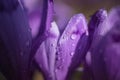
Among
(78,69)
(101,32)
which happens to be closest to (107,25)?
(101,32)

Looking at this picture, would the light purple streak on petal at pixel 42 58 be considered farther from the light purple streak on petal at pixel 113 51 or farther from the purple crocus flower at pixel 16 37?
the light purple streak on petal at pixel 113 51

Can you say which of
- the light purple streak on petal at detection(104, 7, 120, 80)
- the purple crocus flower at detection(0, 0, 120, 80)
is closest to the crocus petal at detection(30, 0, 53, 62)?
the purple crocus flower at detection(0, 0, 120, 80)

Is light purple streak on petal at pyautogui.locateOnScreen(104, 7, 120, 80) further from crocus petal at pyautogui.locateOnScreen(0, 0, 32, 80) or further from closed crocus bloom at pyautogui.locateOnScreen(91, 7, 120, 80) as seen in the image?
crocus petal at pyautogui.locateOnScreen(0, 0, 32, 80)

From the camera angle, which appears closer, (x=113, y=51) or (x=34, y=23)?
(x=113, y=51)

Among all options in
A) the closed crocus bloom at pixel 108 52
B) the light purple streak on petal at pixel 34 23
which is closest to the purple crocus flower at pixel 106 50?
the closed crocus bloom at pixel 108 52

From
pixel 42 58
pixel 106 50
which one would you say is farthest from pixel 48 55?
pixel 106 50

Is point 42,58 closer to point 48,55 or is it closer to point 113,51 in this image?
point 48,55
